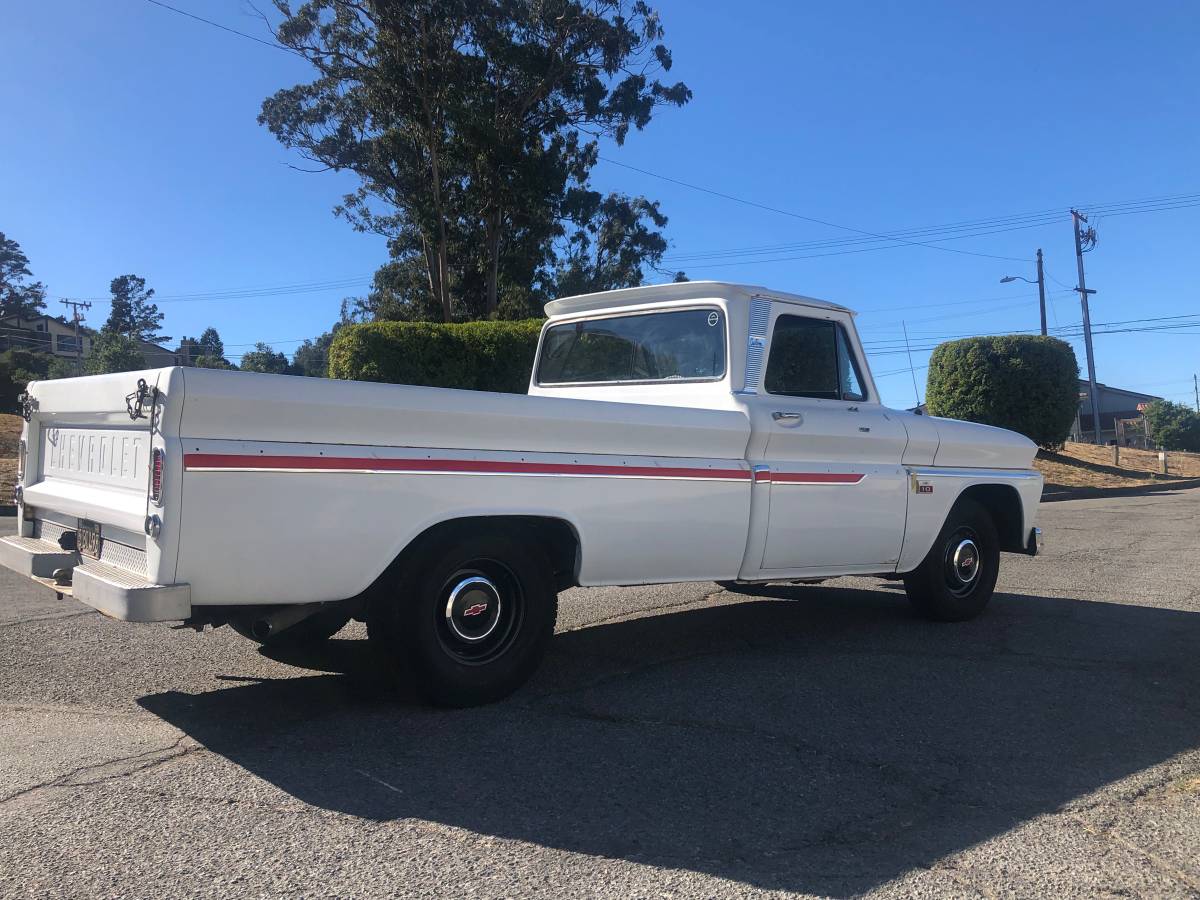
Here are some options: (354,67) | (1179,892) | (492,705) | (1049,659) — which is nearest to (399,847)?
(492,705)

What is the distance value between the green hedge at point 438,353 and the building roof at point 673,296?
10.2 metres

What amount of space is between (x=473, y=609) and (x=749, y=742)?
1.30 metres

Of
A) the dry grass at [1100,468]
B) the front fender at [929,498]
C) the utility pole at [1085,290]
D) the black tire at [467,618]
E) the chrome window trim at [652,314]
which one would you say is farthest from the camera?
the utility pole at [1085,290]

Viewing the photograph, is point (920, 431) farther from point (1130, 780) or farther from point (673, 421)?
point (1130, 780)

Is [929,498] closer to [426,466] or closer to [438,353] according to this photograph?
[426,466]

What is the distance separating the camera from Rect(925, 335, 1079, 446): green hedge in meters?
22.9

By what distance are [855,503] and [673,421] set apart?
1.52 meters

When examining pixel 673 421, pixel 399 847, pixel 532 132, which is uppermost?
pixel 532 132

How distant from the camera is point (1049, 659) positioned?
18.2ft

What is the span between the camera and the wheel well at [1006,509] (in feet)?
22.5

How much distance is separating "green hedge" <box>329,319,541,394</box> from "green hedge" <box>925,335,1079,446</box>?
11.2m

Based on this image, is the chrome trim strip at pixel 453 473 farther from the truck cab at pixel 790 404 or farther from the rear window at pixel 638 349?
the rear window at pixel 638 349

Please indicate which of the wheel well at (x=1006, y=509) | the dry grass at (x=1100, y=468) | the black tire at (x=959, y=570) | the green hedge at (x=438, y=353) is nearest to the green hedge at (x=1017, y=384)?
the dry grass at (x=1100, y=468)

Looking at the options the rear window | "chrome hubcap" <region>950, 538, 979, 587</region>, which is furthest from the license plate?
"chrome hubcap" <region>950, 538, 979, 587</region>
